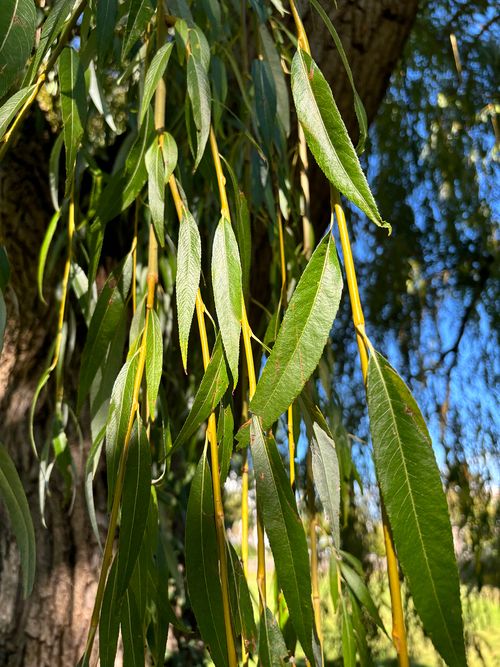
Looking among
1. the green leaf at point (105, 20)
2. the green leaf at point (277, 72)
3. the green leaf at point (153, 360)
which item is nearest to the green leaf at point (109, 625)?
the green leaf at point (153, 360)

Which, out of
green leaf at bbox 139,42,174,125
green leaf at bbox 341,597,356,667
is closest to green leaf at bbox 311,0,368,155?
green leaf at bbox 139,42,174,125

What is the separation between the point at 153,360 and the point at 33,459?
62 cm

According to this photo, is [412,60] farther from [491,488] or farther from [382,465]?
[382,465]

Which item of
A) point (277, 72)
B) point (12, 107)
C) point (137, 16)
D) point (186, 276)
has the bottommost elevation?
point (186, 276)

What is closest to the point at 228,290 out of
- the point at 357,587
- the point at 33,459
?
the point at 357,587

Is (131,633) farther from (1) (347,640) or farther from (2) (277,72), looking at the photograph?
(2) (277,72)

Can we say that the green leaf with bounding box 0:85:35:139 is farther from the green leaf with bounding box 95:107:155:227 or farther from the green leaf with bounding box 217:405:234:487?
the green leaf with bounding box 217:405:234:487

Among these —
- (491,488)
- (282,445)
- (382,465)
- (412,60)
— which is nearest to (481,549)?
(491,488)

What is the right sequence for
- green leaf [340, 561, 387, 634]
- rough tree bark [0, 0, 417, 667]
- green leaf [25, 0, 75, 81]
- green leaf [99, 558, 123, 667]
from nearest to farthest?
green leaf [99, 558, 123, 667] < green leaf [25, 0, 75, 81] < green leaf [340, 561, 387, 634] < rough tree bark [0, 0, 417, 667]

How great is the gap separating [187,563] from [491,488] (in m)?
1.54

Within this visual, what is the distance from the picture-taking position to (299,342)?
15.9 inches

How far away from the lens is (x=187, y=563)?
1.54 feet

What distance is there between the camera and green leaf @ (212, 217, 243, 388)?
468 mm

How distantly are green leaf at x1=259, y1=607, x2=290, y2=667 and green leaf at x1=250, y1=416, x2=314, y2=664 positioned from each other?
4cm
